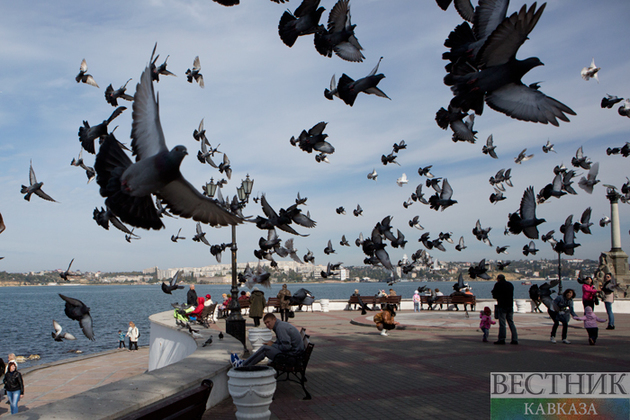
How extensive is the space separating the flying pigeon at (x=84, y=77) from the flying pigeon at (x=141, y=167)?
20.5ft

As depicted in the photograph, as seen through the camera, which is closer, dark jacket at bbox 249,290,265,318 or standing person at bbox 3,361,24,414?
standing person at bbox 3,361,24,414

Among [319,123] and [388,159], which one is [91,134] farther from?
[388,159]

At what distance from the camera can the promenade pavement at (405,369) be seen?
7.02 meters

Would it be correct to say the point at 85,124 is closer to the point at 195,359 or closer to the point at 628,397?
the point at 195,359

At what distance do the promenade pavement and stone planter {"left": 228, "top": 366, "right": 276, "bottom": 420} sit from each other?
0.97m

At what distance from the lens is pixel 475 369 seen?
970cm

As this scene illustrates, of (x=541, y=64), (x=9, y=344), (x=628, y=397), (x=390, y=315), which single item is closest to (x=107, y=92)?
(x=541, y=64)

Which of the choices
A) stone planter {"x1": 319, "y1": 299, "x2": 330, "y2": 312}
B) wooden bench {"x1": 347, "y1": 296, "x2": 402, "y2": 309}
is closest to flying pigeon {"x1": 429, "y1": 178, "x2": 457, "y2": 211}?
wooden bench {"x1": 347, "y1": 296, "x2": 402, "y2": 309}

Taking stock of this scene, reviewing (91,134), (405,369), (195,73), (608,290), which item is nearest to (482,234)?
(608,290)

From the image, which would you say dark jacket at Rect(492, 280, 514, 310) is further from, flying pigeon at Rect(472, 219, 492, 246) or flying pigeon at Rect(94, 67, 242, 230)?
flying pigeon at Rect(94, 67, 242, 230)

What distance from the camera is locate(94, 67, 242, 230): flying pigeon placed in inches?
148

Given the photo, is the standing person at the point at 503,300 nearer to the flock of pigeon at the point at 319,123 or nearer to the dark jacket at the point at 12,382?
the flock of pigeon at the point at 319,123

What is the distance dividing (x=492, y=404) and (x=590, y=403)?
1.38 meters

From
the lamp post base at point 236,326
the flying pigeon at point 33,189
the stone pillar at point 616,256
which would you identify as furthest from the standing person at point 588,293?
the stone pillar at point 616,256
